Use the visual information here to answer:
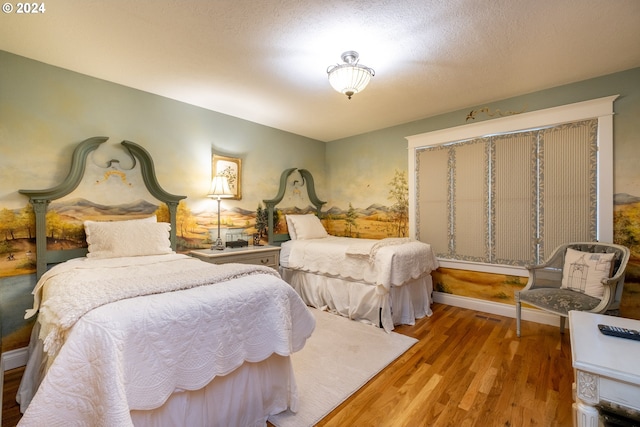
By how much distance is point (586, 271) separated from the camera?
257 centimetres

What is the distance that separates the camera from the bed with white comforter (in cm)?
301

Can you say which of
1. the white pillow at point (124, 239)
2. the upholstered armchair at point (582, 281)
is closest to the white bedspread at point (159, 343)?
the white pillow at point (124, 239)

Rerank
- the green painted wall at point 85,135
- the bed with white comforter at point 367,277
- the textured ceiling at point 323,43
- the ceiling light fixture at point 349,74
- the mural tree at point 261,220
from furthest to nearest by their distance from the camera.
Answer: the mural tree at point 261,220 → the bed with white comforter at point 367,277 → the green painted wall at point 85,135 → the ceiling light fixture at point 349,74 → the textured ceiling at point 323,43

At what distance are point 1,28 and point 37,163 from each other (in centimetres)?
100

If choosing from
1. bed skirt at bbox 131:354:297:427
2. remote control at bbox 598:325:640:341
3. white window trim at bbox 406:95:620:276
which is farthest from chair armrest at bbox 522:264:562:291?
bed skirt at bbox 131:354:297:427

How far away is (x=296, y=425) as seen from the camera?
1651 mm

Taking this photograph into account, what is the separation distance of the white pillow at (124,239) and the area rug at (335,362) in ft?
5.46

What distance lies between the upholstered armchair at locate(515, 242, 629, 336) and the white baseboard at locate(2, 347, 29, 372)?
4422mm

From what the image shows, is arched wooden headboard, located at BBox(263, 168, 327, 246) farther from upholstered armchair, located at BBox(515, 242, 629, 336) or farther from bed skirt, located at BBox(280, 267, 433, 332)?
upholstered armchair, located at BBox(515, 242, 629, 336)

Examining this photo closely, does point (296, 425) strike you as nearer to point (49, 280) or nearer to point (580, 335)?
point (580, 335)

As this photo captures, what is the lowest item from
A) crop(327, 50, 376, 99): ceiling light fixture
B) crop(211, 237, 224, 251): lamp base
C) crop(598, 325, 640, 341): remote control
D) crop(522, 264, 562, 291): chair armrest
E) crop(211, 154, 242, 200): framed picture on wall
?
crop(522, 264, 562, 291): chair armrest

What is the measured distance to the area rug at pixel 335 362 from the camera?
179 centimetres

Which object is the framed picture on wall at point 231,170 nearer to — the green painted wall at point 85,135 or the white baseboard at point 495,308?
the green painted wall at point 85,135

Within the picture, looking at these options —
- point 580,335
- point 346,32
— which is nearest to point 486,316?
point 580,335
